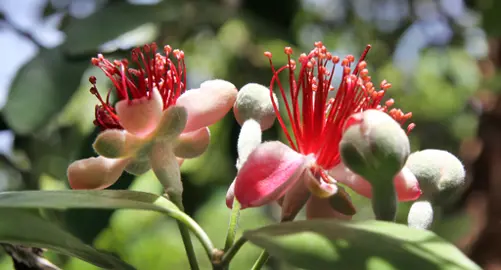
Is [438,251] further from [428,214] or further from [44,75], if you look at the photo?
[44,75]

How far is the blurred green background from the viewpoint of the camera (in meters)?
1.53

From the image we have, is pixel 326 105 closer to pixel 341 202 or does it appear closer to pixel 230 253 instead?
pixel 341 202

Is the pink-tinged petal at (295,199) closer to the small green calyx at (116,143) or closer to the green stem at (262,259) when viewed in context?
the green stem at (262,259)

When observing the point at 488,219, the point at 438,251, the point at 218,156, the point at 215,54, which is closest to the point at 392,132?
the point at 438,251

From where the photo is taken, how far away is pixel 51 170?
186 centimetres

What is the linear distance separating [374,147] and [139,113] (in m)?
0.28

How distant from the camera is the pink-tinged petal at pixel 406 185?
0.79 metres

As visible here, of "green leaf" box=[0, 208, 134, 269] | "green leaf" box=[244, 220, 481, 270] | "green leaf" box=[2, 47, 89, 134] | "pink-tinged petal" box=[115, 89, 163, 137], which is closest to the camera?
"green leaf" box=[244, 220, 481, 270]

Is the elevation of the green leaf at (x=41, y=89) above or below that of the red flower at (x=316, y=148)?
below

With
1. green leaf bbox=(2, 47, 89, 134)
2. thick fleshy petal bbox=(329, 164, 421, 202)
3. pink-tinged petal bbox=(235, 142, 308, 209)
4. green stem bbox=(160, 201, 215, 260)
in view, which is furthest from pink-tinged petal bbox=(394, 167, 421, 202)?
green leaf bbox=(2, 47, 89, 134)

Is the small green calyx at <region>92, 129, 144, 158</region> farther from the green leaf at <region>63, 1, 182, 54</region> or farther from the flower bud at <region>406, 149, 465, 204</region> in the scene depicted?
the green leaf at <region>63, 1, 182, 54</region>

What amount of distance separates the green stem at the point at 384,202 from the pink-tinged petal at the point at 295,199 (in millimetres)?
87

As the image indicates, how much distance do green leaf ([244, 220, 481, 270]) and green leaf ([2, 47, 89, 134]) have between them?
932 mm

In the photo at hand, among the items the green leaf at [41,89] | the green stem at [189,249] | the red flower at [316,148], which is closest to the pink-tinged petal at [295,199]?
the red flower at [316,148]
